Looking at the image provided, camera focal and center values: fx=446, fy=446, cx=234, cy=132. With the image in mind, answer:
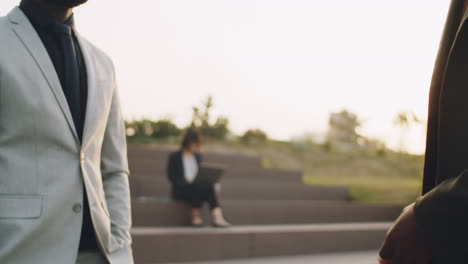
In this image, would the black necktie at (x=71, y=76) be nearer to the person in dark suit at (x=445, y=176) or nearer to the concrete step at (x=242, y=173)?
the person in dark suit at (x=445, y=176)

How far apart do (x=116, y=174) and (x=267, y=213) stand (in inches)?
160

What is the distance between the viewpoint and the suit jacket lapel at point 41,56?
1.21 metres

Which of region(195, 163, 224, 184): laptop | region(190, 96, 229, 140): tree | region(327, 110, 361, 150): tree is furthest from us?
region(327, 110, 361, 150): tree

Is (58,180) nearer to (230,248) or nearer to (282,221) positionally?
(230,248)

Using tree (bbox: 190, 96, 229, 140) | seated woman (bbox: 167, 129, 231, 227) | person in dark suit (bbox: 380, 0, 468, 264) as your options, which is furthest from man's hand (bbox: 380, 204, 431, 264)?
tree (bbox: 190, 96, 229, 140)

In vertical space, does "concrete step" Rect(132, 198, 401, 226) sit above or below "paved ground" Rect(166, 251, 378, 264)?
above

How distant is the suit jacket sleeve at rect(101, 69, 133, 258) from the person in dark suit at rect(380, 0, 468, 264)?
2.73 ft

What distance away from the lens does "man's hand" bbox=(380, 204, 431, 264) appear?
2.73 feet

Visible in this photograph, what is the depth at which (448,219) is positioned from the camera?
79 centimetres

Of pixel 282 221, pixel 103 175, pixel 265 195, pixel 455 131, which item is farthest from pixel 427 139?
pixel 265 195

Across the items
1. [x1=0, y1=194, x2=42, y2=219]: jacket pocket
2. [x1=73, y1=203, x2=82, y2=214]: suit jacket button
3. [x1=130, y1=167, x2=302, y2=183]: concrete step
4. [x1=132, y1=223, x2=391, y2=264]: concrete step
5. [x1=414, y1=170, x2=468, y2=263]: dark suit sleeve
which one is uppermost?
[x1=414, y1=170, x2=468, y2=263]: dark suit sleeve

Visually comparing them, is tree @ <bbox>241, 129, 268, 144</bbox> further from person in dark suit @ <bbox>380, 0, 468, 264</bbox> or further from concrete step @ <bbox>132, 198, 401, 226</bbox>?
person in dark suit @ <bbox>380, 0, 468, 264</bbox>

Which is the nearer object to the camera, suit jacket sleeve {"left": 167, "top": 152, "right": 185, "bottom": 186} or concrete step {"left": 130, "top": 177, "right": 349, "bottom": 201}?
suit jacket sleeve {"left": 167, "top": 152, "right": 185, "bottom": 186}

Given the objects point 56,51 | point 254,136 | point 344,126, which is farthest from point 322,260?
point 344,126
